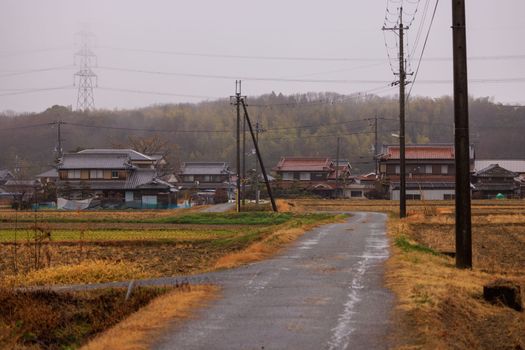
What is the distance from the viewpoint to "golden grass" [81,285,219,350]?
766 centimetres

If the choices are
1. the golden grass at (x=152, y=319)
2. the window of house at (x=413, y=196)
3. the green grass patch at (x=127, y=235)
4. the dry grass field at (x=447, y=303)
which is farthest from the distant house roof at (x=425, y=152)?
the golden grass at (x=152, y=319)

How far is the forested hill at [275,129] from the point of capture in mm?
115250

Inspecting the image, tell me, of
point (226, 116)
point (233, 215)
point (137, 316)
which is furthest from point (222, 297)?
point (226, 116)

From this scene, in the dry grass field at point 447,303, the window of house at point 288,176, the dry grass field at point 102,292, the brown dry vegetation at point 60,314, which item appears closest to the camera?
the dry grass field at point 447,303

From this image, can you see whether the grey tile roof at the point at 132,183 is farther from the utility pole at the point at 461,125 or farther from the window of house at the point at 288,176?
the utility pole at the point at 461,125

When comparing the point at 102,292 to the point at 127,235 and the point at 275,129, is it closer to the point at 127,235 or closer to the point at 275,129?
the point at 127,235

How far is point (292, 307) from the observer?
1002 cm

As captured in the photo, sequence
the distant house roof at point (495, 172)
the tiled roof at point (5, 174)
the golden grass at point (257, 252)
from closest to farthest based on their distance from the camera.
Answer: the golden grass at point (257, 252), the distant house roof at point (495, 172), the tiled roof at point (5, 174)

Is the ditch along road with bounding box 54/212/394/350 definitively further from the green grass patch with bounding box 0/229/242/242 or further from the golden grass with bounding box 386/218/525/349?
the green grass patch with bounding box 0/229/242/242

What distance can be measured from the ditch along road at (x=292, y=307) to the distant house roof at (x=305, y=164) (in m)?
73.1

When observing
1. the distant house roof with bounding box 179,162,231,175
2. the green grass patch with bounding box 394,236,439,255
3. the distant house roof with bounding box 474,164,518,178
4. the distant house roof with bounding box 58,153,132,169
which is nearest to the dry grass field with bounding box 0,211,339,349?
the green grass patch with bounding box 394,236,439,255

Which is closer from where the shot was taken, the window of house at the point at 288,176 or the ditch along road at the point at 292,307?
the ditch along road at the point at 292,307

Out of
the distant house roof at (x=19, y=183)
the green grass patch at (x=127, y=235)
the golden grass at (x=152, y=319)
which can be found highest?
the distant house roof at (x=19, y=183)

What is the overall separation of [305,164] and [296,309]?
268ft
